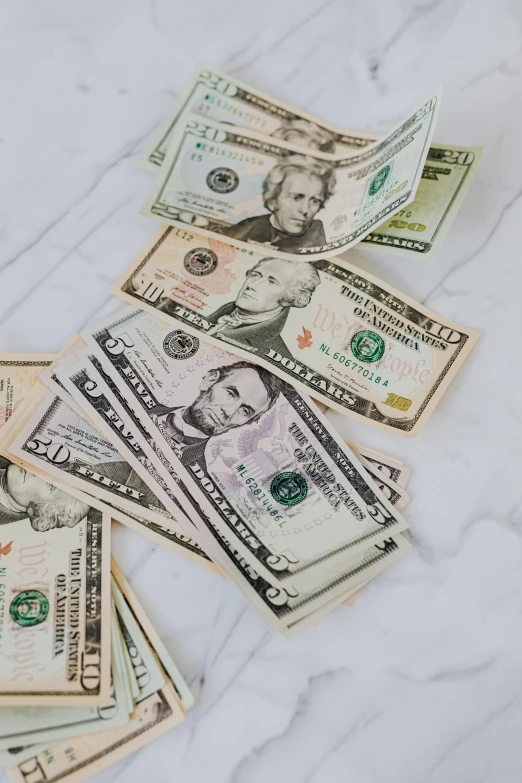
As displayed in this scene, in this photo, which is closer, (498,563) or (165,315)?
(498,563)

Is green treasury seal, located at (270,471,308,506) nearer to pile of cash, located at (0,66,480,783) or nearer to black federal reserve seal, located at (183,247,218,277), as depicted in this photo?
pile of cash, located at (0,66,480,783)

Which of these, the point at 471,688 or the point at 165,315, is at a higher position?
the point at 165,315

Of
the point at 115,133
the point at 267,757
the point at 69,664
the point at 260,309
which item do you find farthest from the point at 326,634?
the point at 115,133

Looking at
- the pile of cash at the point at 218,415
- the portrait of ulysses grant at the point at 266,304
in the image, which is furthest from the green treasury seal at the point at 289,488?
the portrait of ulysses grant at the point at 266,304

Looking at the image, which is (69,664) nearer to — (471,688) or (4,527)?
(4,527)

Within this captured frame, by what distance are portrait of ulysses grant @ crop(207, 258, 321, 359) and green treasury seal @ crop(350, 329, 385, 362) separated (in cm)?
7

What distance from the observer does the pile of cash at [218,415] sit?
0.60 meters

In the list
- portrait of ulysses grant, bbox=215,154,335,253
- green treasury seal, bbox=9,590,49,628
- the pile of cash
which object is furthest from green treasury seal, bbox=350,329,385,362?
green treasury seal, bbox=9,590,49,628

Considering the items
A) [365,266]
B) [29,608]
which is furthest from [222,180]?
[29,608]

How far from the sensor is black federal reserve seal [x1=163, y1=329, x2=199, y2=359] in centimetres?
74

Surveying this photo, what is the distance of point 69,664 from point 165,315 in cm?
36

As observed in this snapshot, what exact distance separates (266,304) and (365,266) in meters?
0.13

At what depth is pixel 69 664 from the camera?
0.59 meters

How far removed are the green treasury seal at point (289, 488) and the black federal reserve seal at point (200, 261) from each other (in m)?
0.26
